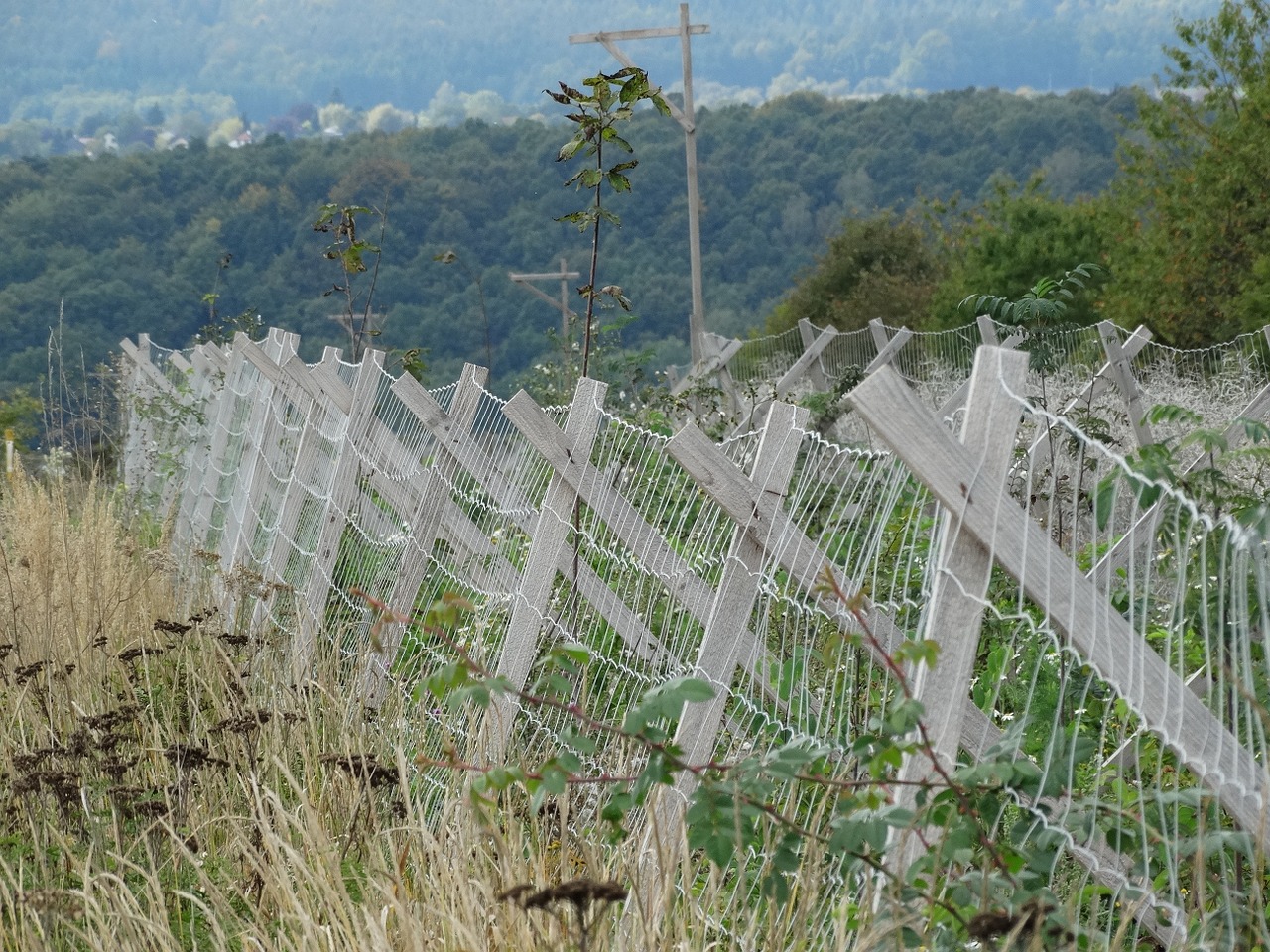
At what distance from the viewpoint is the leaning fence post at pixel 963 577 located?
2.02 meters

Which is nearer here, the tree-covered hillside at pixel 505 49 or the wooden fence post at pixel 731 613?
the wooden fence post at pixel 731 613

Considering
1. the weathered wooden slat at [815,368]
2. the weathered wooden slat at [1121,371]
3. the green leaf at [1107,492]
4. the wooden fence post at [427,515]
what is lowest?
the wooden fence post at [427,515]

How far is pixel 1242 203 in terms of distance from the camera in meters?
20.3

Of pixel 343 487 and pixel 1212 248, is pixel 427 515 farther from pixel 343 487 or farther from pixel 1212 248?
pixel 1212 248

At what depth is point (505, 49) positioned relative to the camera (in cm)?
16162

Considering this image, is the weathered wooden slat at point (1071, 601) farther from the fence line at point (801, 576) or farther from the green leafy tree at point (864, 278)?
the green leafy tree at point (864, 278)

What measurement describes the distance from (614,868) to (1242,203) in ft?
64.8

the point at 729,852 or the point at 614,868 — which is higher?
the point at 729,852

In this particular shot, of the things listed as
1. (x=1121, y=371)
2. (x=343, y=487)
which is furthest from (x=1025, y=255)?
(x=343, y=487)

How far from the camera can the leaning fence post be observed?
2021 mm

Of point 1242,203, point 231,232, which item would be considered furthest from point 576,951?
point 231,232

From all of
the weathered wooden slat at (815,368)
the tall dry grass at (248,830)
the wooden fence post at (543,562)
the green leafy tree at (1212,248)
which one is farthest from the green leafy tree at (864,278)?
the wooden fence post at (543,562)

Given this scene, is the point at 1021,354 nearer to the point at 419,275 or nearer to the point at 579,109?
the point at 579,109

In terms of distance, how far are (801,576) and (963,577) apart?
957mm
